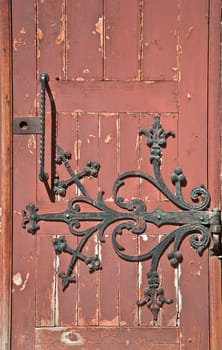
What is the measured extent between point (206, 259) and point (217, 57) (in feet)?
2.28

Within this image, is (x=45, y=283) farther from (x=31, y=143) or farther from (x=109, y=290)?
(x=31, y=143)

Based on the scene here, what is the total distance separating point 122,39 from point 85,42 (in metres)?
0.13

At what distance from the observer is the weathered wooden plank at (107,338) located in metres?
3.33

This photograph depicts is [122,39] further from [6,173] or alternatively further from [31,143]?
[6,173]

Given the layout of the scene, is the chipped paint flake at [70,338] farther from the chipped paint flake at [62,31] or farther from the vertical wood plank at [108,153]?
the chipped paint flake at [62,31]

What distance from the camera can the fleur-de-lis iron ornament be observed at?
3330 millimetres

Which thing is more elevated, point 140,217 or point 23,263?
point 140,217

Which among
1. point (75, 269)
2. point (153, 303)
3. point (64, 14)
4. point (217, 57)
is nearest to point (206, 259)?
point (153, 303)

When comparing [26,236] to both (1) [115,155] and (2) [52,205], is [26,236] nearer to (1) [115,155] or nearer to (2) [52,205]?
(2) [52,205]

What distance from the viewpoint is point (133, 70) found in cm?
336

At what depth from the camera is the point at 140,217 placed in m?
3.34

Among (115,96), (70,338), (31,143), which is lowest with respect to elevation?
(70,338)

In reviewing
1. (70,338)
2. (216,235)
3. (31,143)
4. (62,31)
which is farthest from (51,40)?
(70,338)

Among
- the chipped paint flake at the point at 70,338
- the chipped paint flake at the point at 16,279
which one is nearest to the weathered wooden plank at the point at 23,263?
the chipped paint flake at the point at 16,279
